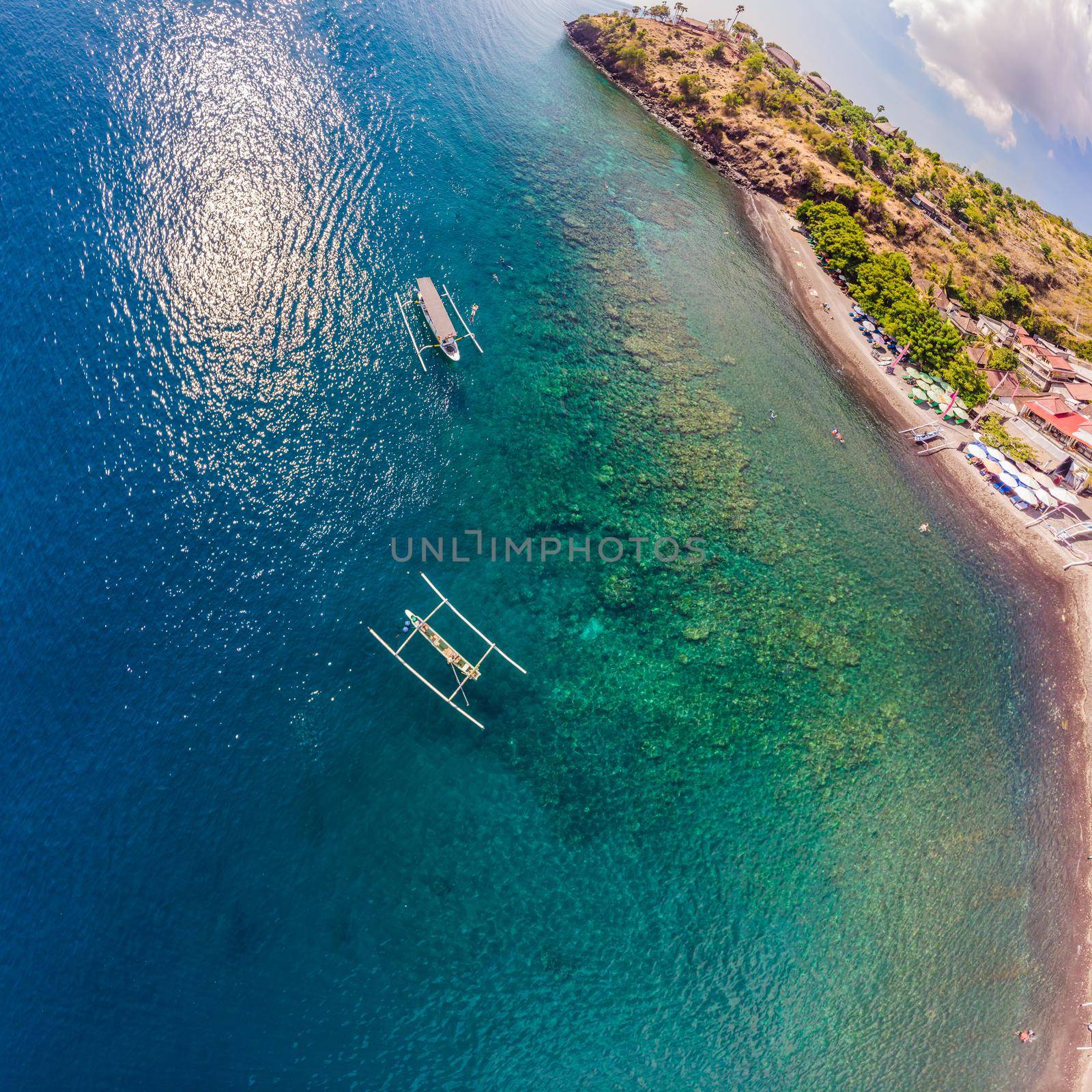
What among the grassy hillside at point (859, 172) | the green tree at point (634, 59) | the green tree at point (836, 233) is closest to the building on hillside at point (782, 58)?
the grassy hillside at point (859, 172)

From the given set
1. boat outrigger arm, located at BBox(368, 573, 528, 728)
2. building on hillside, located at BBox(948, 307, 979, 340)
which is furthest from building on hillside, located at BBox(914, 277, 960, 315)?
boat outrigger arm, located at BBox(368, 573, 528, 728)

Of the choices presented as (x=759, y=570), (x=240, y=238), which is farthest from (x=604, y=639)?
(x=240, y=238)

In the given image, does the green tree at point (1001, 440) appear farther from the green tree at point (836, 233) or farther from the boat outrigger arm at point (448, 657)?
the boat outrigger arm at point (448, 657)

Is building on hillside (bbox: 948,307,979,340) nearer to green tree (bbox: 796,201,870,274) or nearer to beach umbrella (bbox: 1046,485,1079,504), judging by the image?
green tree (bbox: 796,201,870,274)

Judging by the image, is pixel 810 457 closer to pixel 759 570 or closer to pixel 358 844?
pixel 759 570

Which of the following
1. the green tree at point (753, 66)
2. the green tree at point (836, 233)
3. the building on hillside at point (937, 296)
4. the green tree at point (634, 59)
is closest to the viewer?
the building on hillside at point (937, 296)

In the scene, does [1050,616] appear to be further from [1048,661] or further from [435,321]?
[435,321]
